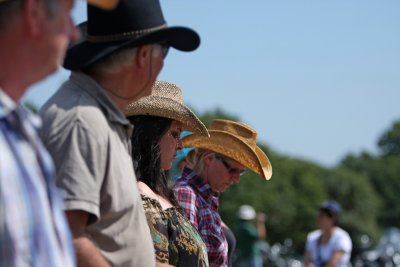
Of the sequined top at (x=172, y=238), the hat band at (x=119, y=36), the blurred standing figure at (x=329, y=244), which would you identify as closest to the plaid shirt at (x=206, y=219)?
the sequined top at (x=172, y=238)

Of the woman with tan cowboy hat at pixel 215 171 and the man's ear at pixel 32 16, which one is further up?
the man's ear at pixel 32 16

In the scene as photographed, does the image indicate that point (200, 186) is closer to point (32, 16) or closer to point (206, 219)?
point (206, 219)

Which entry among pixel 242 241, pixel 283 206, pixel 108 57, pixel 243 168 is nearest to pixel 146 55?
pixel 108 57

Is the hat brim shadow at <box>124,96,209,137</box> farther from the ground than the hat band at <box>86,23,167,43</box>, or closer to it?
closer to it

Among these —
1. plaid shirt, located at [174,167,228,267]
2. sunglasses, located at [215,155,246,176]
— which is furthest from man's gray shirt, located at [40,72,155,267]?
sunglasses, located at [215,155,246,176]

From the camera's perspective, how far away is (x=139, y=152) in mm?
4008

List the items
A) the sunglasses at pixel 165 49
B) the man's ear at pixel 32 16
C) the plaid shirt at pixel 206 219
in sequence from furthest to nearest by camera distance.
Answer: the plaid shirt at pixel 206 219 < the sunglasses at pixel 165 49 < the man's ear at pixel 32 16

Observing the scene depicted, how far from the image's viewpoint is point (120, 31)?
122 inches

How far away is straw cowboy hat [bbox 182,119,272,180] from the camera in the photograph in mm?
5492

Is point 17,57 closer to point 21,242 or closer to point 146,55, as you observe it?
point 21,242

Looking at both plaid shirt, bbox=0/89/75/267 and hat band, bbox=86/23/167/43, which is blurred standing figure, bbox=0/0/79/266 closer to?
plaid shirt, bbox=0/89/75/267

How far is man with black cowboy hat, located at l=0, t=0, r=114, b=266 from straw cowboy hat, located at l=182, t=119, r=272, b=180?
3.25 m

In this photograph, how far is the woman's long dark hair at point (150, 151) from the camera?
13.2 ft

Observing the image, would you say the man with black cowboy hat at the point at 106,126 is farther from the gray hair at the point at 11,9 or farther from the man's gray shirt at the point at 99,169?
the gray hair at the point at 11,9
